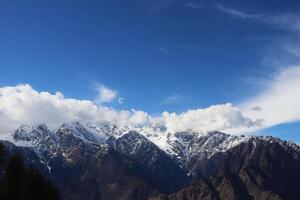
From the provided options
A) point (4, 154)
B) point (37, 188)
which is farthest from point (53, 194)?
point (4, 154)

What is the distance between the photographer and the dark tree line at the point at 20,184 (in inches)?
3917

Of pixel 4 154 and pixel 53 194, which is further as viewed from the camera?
pixel 53 194

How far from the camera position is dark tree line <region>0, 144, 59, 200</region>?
99500mm

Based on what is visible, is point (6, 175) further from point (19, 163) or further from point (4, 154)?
point (4, 154)

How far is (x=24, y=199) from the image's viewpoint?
9869 centimetres

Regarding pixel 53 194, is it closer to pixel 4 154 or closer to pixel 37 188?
pixel 37 188

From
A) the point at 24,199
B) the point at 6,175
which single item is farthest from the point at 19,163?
the point at 24,199

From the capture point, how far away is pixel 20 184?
103 meters

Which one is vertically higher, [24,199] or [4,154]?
[4,154]

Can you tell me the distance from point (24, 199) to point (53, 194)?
9.25 meters

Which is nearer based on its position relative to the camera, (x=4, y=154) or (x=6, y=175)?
(x=4, y=154)

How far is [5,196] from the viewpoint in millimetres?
103000

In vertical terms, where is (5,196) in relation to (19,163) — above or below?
below

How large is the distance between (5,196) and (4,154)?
9.61m
